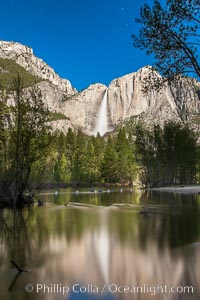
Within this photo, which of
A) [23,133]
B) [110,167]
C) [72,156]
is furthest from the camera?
[72,156]

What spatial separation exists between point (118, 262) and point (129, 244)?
2.79 meters

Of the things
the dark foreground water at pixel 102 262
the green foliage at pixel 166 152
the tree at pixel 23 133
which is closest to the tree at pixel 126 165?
the green foliage at pixel 166 152

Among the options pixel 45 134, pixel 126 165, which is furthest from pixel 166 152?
pixel 45 134

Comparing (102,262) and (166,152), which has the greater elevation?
(166,152)

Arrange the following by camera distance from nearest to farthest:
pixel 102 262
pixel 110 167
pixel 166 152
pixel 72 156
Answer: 1. pixel 102 262
2. pixel 166 152
3. pixel 110 167
4. pixel 72 156

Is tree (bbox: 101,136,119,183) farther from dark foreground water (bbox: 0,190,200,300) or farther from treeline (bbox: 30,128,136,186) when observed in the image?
dark foreground water (bbox: 0,190,200,300)

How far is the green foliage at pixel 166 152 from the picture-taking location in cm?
7888

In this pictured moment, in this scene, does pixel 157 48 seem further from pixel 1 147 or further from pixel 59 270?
pixel 1 147

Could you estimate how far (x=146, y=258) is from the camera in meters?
10.2

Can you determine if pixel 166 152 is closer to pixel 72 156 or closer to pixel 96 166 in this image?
pixel 96 166

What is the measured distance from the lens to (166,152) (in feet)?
263

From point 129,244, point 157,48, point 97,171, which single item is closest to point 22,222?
point 129,244

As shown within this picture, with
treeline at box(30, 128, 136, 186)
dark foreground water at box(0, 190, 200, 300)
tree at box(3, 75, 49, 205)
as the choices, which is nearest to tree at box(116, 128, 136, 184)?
treeline at box(30, 128, 136, 186)

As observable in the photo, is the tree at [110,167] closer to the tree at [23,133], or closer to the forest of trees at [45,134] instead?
the forest of trees at [45,134]
